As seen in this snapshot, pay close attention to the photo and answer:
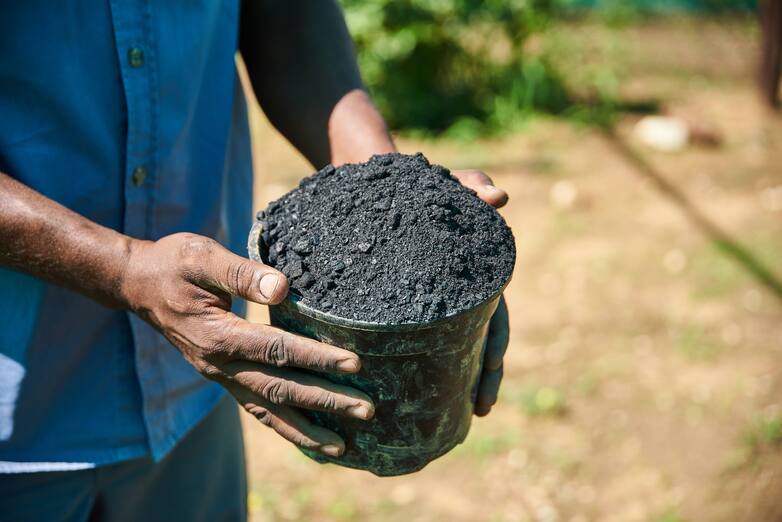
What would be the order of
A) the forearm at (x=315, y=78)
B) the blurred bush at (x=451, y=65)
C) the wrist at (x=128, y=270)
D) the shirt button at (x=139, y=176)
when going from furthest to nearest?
1. the blurred bush at (x=451, y=65)
2. the forearm at (x=315, y=78)
3. the shirt button at (x=139, y=176)
4. the wrist at (x=128, y=270)

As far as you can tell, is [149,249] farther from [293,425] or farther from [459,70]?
[459,70]

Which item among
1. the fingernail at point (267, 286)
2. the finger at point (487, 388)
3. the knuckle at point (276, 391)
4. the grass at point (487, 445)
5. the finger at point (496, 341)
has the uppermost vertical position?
the fingernail at point (267, 286)

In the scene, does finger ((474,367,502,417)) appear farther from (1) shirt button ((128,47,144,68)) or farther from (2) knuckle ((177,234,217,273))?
(1) shirt button ((128,47,144,68))

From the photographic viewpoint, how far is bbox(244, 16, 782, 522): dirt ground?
140 inches

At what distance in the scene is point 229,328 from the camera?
58.8 inches

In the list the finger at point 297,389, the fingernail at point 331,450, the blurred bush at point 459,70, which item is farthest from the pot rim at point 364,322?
the blurred bush at point 459,70

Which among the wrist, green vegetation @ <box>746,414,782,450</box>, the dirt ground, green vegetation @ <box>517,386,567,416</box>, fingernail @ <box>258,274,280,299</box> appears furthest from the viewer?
green vegetation @ <box>517,386,567,416</box>

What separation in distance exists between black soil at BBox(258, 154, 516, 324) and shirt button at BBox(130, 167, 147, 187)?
0.96 feet

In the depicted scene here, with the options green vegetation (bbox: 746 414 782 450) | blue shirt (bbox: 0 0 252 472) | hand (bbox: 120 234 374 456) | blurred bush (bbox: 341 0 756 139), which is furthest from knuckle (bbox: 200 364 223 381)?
blurred bush (bbox: 341 0 756 139)

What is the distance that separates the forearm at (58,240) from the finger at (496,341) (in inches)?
31.4

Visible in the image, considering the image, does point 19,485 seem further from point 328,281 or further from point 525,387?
point 525,387

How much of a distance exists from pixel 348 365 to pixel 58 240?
59cm

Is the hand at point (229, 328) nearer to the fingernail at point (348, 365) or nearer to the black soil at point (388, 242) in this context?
the fingernail at point (348, 365)

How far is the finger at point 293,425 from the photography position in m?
1.60
